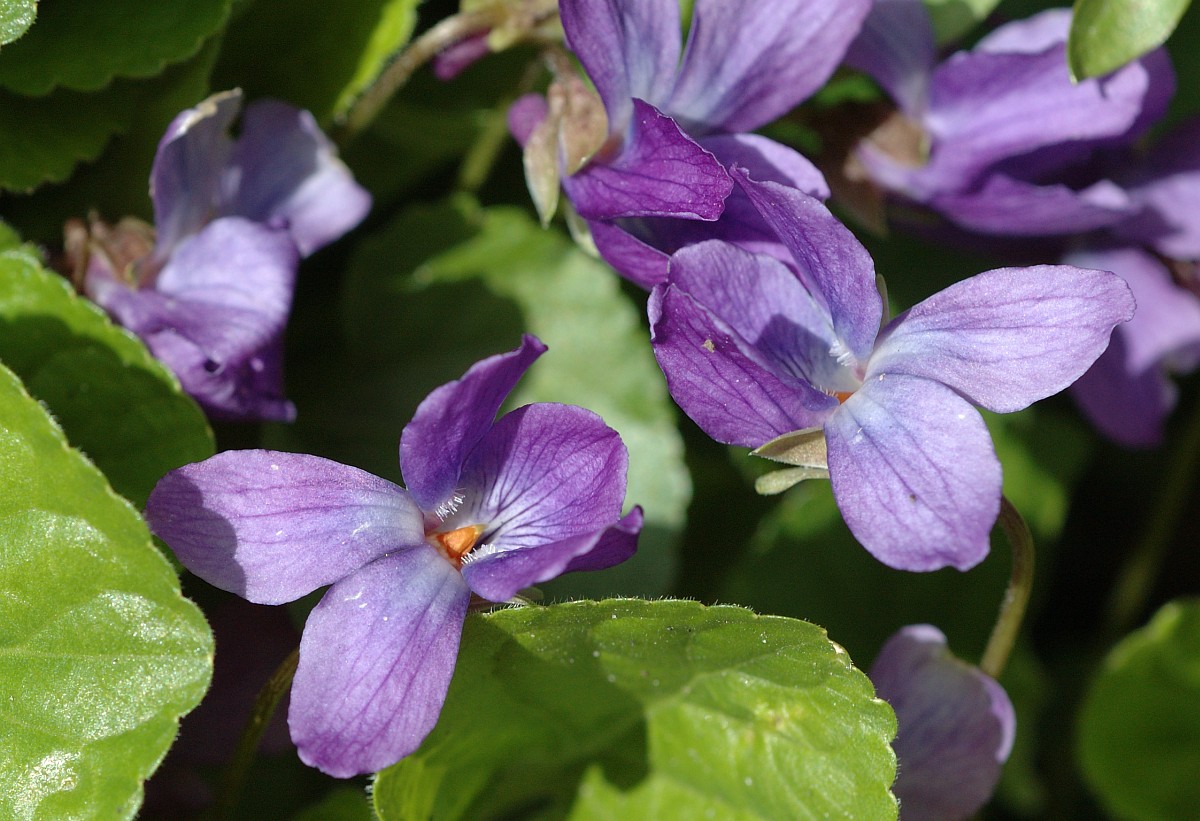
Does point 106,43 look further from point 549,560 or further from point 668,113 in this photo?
point 549,560

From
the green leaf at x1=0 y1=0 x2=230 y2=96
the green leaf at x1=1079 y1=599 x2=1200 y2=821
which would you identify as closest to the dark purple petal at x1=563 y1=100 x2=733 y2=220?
the green leaf at x1=0 y1=0 x2=230 y2=96

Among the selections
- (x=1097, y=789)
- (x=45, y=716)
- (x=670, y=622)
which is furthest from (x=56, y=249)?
(x=1097, y=789)

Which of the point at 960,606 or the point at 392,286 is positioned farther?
the point at 960,606

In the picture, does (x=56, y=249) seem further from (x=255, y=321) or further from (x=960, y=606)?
(x=960, y=606)

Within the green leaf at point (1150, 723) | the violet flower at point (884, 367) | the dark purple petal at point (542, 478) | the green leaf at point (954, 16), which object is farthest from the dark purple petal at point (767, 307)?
the green leaf at point (1150, 723)

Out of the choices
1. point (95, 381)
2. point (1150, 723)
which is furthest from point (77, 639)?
point (1150, 723)

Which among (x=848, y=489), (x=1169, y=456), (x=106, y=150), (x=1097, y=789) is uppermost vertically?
(x=106, y=150)
